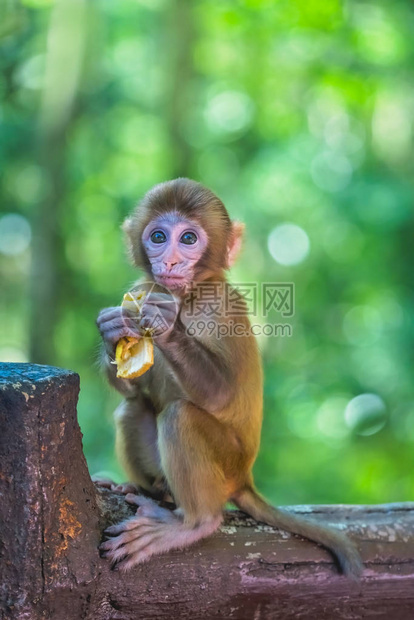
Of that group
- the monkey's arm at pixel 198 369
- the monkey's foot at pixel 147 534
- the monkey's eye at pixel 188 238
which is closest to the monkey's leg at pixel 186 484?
the monkey's foot at pixel 147 534

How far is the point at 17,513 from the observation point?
279cm

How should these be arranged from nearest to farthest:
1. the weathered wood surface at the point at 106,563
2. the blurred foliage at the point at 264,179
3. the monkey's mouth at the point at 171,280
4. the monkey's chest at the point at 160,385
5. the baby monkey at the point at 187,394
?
the weathered wood surface at the point at 106,563 → the baby monkey at the point at 187,394 → the monkey's mouth at the point at 171,280 → the monkey's chest at the point at 160,385 → the blurred foliage at the point at 264,179

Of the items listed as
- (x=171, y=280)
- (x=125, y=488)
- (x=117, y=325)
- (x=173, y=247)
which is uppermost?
(x=173, y=247)

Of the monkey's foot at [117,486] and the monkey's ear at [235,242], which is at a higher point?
the monkey's ear at [235,242]

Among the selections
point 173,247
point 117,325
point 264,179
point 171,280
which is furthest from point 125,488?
point 264,179

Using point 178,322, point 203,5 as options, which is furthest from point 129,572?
point 203,5

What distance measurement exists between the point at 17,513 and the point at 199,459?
3.40 ft

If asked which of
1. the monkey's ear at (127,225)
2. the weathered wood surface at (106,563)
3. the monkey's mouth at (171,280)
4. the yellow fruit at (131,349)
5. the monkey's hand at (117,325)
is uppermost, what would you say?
the monkey's ear at (127,225)

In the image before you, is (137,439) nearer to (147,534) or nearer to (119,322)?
(147,534)

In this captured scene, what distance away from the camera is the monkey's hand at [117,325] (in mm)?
3324

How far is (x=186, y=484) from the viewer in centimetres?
351

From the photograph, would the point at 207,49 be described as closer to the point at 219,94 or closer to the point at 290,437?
the point at 219,94

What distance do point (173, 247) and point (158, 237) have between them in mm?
140

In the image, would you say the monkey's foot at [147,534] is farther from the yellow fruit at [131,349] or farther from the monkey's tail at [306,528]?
the yellow fruit at [131,349]
